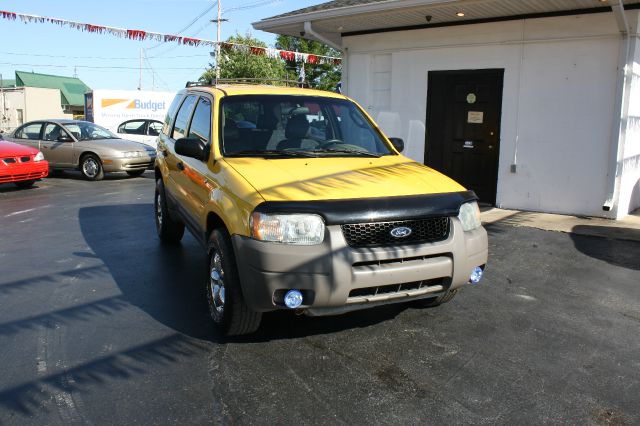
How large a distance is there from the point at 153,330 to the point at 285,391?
1.44 metres

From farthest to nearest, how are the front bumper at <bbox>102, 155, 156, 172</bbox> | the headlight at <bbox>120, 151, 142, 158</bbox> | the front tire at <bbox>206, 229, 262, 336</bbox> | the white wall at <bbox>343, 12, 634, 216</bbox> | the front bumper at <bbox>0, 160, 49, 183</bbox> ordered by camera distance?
the headlight at <bbox>120, 151, 142, 158</bbox> → the front bumper at <bbox>102, 155, 156, 172</bbox> → the front bumper at <bbox>0, 160, 49, 183</bbox> → the white wall at <bbox>343, 12, 634, 216</bbox> → the front tire at <bbox>206, 229, 262, 336</bbox>

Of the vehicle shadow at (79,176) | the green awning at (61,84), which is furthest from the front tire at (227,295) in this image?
the green awning at (61,84)

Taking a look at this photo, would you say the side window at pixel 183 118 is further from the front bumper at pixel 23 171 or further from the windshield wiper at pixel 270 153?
the front bumper at pixel 23 171

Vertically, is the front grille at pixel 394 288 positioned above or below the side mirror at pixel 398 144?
below

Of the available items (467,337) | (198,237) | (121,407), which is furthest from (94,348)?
(467,337)

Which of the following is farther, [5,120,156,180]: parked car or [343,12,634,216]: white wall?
[5,120,156,180]: parked car

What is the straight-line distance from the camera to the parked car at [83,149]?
1454 centimetres

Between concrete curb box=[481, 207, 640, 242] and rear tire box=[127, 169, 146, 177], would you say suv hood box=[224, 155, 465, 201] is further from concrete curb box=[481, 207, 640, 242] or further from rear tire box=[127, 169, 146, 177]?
rear tire box=[127, 169, 146, 177]

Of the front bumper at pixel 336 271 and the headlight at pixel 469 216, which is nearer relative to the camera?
the front bumper at pixel 336 271

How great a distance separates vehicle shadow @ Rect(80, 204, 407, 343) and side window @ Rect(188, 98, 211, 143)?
4.75 feet

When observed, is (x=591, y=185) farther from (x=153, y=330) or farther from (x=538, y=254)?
(x=153, y=330)

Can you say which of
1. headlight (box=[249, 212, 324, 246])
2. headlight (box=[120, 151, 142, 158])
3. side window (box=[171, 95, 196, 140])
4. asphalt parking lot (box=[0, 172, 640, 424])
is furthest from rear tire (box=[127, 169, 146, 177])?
headlight (box=[249, 212, 324, 246])

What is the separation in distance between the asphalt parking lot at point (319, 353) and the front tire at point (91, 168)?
8.76 meters

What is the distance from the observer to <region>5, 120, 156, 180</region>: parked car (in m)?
14.5
